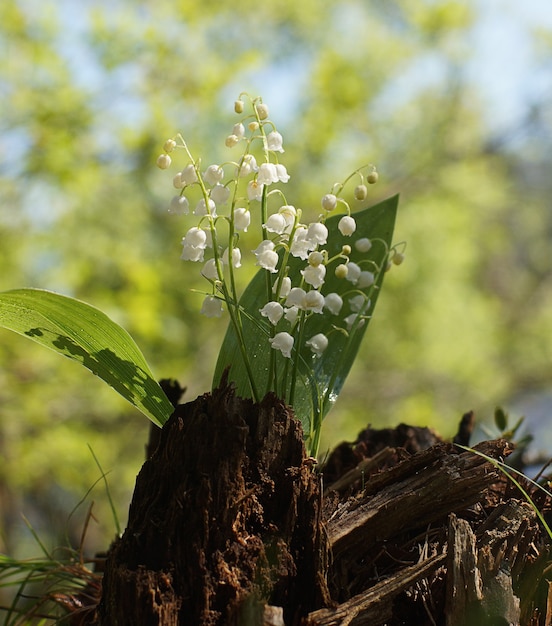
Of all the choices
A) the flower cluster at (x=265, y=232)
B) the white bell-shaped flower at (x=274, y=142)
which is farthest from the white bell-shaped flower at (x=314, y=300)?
the white bell-shaped flower at (x=274, y=142)

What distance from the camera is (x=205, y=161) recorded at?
2.46 meters

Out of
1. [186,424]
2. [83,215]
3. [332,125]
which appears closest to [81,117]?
[83,215]

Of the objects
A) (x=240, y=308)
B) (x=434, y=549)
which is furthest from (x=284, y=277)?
(x=434, y=549)

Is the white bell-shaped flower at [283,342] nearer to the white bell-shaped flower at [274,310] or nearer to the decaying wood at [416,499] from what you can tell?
the white bell-shaped flower at [274,310]

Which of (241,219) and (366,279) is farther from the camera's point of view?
(366,279)

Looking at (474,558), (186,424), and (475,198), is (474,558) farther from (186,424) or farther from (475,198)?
(475,198)

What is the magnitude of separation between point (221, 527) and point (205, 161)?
210 cm

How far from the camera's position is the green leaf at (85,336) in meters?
0.58

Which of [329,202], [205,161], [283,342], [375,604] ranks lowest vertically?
[375,604]

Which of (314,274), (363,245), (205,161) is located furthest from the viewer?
(205,161)

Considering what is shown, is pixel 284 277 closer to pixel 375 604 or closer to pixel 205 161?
pixel 375 604

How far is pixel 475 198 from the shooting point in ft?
13.3

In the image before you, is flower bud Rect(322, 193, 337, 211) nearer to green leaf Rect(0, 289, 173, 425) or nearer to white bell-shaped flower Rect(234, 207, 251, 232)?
white bell-shaped flower Rect(234, 207, 251, 232)

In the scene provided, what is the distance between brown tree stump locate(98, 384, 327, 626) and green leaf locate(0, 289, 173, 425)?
3.7 inches
